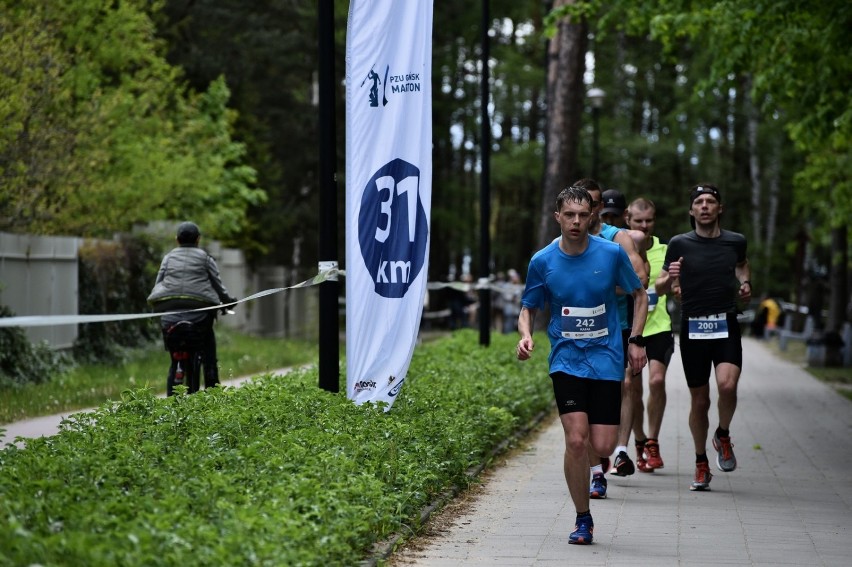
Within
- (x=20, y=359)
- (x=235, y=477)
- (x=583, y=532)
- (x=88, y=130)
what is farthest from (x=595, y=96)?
(x=235, y=477)

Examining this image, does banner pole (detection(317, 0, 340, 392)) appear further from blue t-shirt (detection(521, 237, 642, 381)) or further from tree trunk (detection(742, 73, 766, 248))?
tree trunk (detection(742, 73, 766, 248))

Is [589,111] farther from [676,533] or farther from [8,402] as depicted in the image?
[676,533]

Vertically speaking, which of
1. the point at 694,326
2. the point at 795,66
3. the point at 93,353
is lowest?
the point at 93,353

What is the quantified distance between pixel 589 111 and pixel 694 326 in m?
47.4

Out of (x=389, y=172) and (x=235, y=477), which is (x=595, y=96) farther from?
(x=235, y=477)

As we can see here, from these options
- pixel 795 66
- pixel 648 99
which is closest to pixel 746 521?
pixel 795 66

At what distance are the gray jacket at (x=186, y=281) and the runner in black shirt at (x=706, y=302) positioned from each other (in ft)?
15.1

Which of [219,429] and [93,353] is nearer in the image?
[219,429]

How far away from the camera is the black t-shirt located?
10672 millimetres

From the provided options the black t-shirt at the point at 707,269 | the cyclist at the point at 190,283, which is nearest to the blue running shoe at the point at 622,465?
the black t-shirt at the point at 707,269

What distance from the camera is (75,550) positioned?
544 cm

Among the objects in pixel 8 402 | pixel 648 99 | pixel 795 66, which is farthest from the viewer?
pixel 648 99

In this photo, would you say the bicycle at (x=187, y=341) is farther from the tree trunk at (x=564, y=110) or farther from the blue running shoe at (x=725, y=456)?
the tree trunk at (x=564, y=110)

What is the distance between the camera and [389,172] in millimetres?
10812
